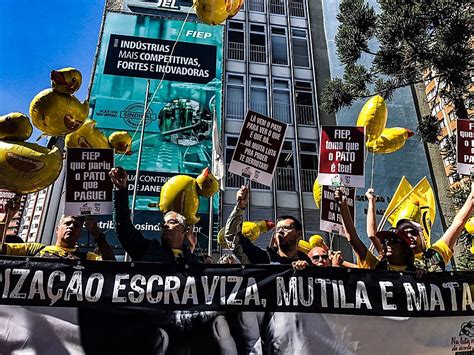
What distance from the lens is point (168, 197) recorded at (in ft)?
16.9

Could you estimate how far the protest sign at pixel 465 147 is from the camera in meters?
4.37

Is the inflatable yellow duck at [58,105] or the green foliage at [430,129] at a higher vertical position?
the green foliage at [430,129]

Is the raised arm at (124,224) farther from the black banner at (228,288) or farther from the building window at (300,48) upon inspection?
the building window at (300,48)

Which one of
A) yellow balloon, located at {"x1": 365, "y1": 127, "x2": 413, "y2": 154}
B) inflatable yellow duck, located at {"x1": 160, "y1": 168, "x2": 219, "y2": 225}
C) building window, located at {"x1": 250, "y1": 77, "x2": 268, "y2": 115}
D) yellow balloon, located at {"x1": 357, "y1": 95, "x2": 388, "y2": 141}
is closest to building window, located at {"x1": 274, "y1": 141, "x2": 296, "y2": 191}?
building window, located at {"x1": 250, "y1": 77, "x2": 268, "y2": 115}

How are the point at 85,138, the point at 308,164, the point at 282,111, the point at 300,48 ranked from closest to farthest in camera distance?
the point at 85,138 → the point at 308,164 → the point at 282,111 → the point at 300,48

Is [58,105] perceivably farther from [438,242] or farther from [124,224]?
[438,242]

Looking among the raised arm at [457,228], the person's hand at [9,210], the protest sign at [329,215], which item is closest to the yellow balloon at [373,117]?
the protest sign at [329,215]

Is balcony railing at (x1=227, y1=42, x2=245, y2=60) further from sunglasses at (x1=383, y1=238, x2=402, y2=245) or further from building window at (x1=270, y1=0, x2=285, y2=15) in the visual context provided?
sunglasses at (x1=383, y1=238, x2=402, y2=245)

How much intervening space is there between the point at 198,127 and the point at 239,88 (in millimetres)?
2566

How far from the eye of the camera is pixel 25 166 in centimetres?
380

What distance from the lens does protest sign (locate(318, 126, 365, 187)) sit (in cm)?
414

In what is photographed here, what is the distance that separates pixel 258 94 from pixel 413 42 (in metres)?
9.41

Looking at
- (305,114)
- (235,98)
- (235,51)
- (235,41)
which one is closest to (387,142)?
(305,114)

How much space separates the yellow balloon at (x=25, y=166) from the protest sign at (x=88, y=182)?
45 cm
